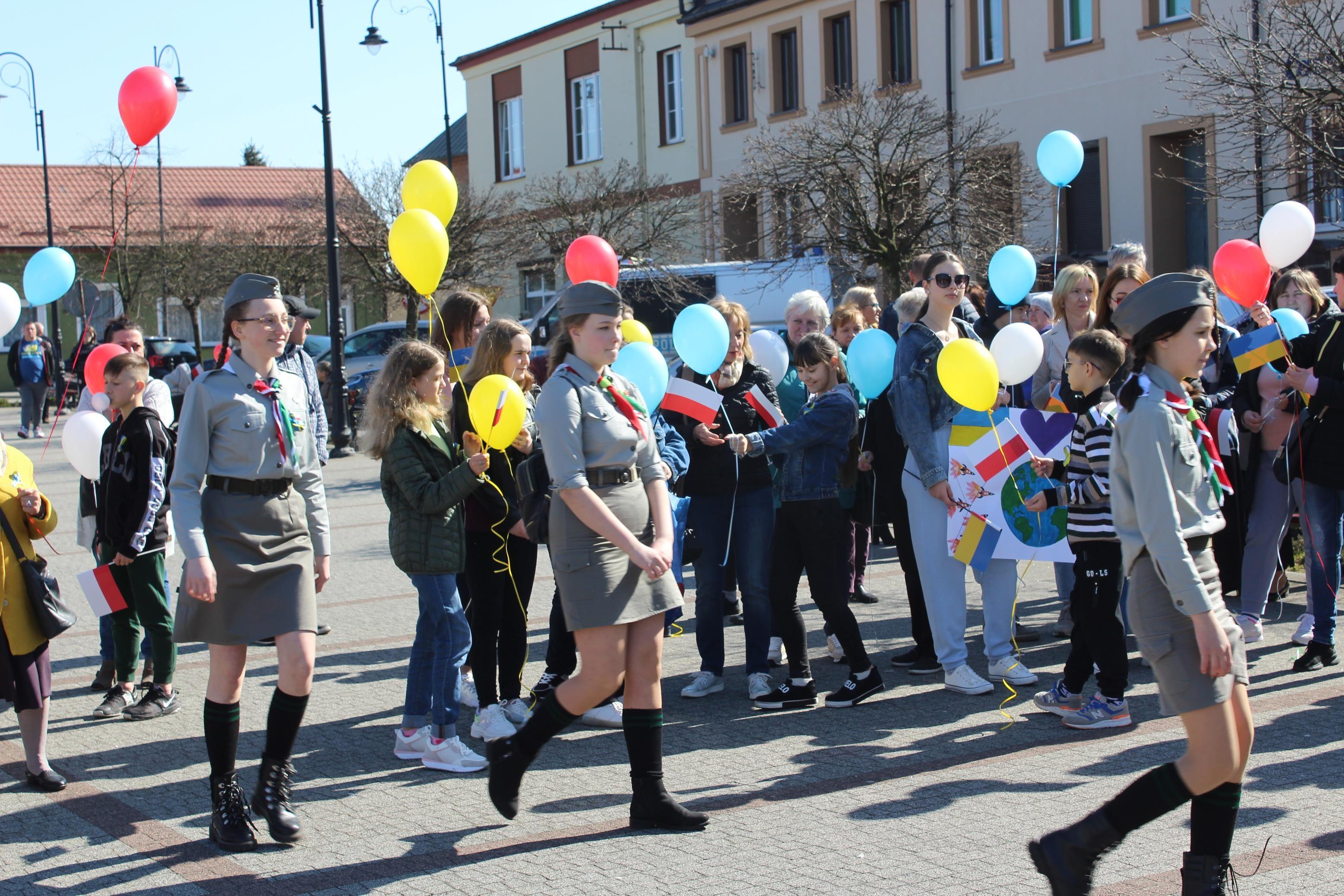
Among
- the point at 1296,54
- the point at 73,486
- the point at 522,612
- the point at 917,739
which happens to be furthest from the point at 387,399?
the point at 73,486

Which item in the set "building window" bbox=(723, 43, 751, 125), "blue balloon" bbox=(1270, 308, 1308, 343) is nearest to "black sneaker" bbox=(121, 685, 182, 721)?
"blue balloon" bbox=(1270, 308, 1308, 343)

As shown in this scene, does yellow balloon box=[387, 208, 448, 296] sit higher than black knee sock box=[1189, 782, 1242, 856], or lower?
higher

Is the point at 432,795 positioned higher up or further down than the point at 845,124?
further down

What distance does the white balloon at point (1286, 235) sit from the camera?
767 centimetres

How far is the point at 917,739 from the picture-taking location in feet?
19.5

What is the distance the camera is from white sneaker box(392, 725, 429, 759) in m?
5.80

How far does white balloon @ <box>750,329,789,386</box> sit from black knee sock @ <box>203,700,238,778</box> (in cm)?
345

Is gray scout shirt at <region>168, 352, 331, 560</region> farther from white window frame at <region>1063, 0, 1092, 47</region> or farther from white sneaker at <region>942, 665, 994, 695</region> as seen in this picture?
white window frame at <region>1063, 0, 1092, 47</region>

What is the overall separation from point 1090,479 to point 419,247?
3066mm

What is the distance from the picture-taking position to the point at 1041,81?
24.4 m

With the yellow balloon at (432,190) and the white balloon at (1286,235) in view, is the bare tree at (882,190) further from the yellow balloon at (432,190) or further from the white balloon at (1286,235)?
the yellow balloon at (432,190)

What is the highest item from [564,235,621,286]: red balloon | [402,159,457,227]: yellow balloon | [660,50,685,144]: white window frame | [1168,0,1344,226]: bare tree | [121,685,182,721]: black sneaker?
[660,50,685,144]: white window frame

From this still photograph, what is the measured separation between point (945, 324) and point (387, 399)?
107 inches

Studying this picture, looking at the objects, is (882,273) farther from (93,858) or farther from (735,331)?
(93,858)
